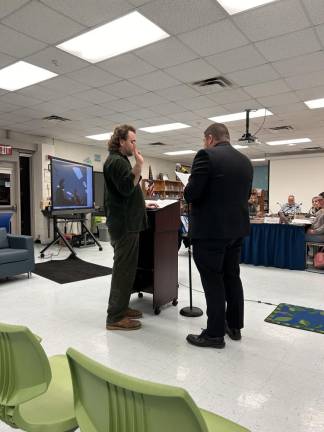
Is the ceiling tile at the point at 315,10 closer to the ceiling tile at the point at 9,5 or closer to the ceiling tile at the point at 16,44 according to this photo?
the ceiling tile at the point at 9,5

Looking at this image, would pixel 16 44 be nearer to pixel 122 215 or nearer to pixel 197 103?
pixel 122 215

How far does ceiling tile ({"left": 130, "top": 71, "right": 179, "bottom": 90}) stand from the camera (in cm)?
442

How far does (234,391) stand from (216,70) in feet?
12.3

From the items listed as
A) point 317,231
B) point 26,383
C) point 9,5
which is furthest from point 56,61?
point 317,231

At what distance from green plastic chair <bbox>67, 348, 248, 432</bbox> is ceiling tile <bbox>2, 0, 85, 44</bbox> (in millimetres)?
3132

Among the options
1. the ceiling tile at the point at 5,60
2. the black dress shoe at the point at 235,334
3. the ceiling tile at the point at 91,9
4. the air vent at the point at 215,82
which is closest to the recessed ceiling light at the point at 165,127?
the air vent at the point at 215,82

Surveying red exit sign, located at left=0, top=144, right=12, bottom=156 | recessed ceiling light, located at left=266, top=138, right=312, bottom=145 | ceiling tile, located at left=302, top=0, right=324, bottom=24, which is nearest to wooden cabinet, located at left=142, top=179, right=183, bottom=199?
recessed ceiling light, located at left=266, top=138, right=312, bottom=145

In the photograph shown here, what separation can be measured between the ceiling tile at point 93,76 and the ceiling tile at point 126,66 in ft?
0.41

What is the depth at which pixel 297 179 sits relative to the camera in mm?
11656

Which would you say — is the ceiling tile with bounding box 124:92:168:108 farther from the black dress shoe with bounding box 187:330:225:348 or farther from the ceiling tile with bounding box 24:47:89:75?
the black dress shoe with bounding box 187:330:225:348

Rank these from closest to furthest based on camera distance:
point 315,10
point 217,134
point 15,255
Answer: point 217,134 → point 315,10 → point 15,255

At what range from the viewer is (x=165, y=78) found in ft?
14.9

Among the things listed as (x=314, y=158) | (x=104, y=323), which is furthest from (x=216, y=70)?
(x=314, y=158)

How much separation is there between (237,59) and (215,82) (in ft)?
2.44
